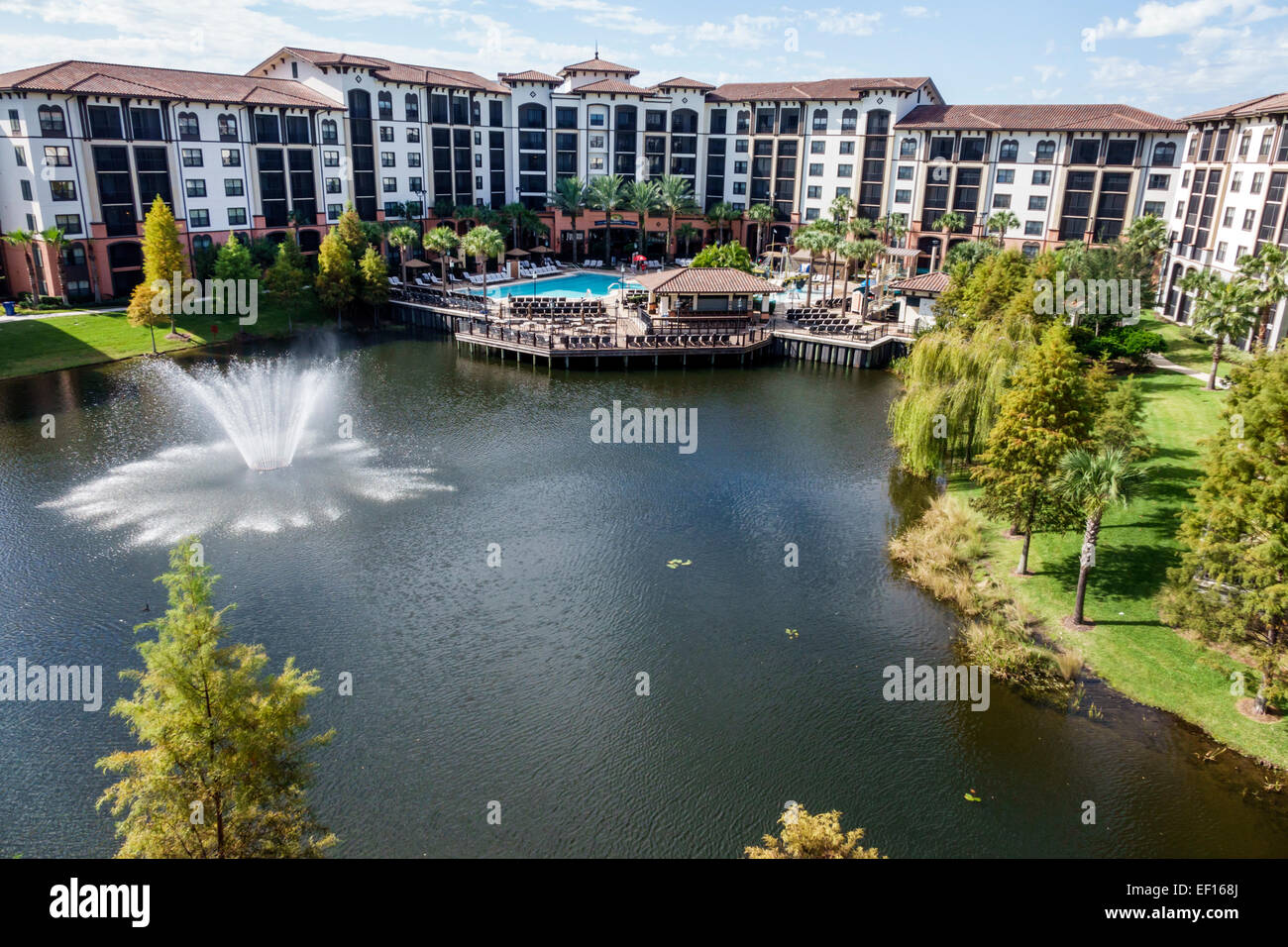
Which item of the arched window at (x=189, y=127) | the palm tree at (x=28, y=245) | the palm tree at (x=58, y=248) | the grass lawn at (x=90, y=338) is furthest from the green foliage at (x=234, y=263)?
the palm tree at (x=28, y=245)

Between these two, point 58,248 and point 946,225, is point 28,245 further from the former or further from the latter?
point 946,225

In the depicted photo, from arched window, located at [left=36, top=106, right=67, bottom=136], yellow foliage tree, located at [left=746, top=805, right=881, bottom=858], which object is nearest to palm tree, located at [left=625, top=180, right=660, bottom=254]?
arched window, located at [left=36, top=106, right=67, bottom=136]

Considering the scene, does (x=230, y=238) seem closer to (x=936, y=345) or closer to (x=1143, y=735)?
(x=936, y=345)

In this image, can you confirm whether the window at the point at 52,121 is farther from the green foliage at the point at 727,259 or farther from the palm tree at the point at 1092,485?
the palm tree at the point at 1092,485

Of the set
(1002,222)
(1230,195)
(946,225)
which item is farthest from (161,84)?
(1230,195)

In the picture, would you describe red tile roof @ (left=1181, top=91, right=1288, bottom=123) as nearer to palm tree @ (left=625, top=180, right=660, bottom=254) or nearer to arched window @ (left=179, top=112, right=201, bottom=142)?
palm tree @ (left=625, top=180, right=660, bottom=254)
